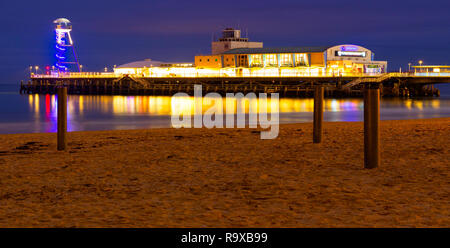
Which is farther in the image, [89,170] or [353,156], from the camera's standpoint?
[353,156]

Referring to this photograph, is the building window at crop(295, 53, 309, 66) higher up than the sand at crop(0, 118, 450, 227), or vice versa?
the building window at crop(295, 53, 309, 66)

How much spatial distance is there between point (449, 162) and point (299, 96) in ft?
213

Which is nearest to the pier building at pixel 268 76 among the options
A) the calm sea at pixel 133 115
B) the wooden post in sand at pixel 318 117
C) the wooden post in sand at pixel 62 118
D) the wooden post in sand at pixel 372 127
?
the calm sea at pixel 133 115

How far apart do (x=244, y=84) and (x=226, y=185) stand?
240 feet

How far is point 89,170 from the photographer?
1109cm

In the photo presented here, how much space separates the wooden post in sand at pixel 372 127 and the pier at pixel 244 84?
45907 millimetres

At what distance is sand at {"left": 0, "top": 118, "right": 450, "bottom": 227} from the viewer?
7113mm

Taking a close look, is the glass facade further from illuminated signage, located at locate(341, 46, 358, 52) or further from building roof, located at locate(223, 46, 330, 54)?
illuminated signage, located at locate(341, 46, 358, 52)

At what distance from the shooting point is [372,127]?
10.9 meters

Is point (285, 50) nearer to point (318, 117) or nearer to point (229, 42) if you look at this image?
point (229, 42)

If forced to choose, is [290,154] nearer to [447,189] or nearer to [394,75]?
[447,189]

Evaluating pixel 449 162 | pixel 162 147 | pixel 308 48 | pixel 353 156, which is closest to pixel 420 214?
pixel 449 162

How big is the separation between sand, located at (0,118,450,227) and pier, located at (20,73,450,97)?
43.9 metres

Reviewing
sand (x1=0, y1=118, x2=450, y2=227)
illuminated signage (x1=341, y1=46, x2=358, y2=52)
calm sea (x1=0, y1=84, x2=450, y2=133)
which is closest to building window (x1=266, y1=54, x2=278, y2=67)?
illuminated signage (x1=341, y1=46, x2=358, y2=52)
